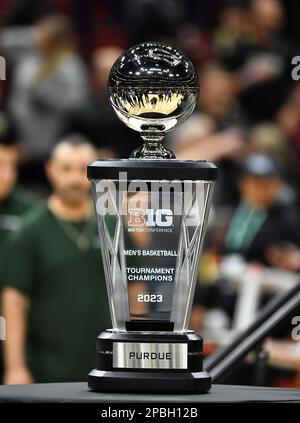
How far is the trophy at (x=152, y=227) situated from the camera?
3.11m

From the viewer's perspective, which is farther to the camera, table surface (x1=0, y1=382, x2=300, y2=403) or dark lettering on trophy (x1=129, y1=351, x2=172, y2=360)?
dark lettering on trophy (x1=129, y1=351, x2=172, y2=360)

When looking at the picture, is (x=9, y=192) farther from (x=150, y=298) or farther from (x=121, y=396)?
(x=121, y=396)

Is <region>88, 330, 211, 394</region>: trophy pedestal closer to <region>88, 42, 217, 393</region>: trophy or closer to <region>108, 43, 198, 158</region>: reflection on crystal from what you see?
<region>88, 42, 217, 393</region>: trophy

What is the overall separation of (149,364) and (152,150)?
0.47 meters

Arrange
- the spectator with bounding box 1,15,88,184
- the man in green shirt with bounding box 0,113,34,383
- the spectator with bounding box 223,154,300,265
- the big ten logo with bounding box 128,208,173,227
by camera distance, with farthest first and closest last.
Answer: the spectator with bounding box 1,15,88,184
the spectator with bounding box 223,154,300,265
the man in green shirt with bounding box 0,113,34,383
the big ten logo with bounding box 128,208,173,227

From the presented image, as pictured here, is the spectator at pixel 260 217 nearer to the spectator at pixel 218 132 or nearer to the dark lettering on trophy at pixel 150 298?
the spectator at pixel 218 132

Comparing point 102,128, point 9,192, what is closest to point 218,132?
point 102,128

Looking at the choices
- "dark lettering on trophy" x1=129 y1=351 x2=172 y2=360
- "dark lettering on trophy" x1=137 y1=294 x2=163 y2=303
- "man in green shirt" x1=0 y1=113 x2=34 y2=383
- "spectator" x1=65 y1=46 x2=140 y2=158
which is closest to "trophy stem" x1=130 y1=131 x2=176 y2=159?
"dark lettering on trophy" x1=137 y1=294 x2=163 y2=303

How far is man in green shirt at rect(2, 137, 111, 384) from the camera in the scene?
6309 millimetres

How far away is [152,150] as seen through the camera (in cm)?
324

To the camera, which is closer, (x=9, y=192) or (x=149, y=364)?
(x=149, y=364)

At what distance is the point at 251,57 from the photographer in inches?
384

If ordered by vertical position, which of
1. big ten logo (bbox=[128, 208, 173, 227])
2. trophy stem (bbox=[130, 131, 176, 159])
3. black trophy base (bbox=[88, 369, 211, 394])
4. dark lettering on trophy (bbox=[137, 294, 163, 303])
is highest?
trophy stem (bbox=[130, 131, 176, 159])

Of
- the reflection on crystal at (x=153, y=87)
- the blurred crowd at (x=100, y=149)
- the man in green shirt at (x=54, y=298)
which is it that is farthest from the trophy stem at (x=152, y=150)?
the man in green shirt at (x=54, y=298)
